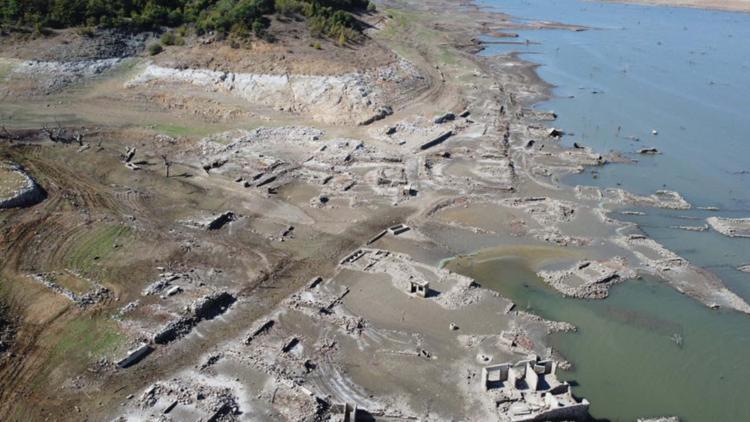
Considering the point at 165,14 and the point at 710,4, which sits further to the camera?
the point at 710,4

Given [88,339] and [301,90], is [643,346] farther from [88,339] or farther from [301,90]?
[301,90]

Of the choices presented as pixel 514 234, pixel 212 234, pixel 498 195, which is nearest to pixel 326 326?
pixel 212 234

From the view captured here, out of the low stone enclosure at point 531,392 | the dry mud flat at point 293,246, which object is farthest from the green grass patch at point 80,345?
the low stone enclosure at point 531,392

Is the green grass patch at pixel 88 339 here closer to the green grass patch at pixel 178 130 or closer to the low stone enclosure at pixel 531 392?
the low stone enclosure at pixel 531 392

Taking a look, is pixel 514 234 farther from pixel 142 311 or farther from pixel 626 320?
pixel 142 311

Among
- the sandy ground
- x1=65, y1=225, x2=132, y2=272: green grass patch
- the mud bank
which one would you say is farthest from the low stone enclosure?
the sandy ground

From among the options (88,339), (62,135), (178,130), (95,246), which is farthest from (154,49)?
(88,339)

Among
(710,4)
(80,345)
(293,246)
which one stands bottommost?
(80,345)
